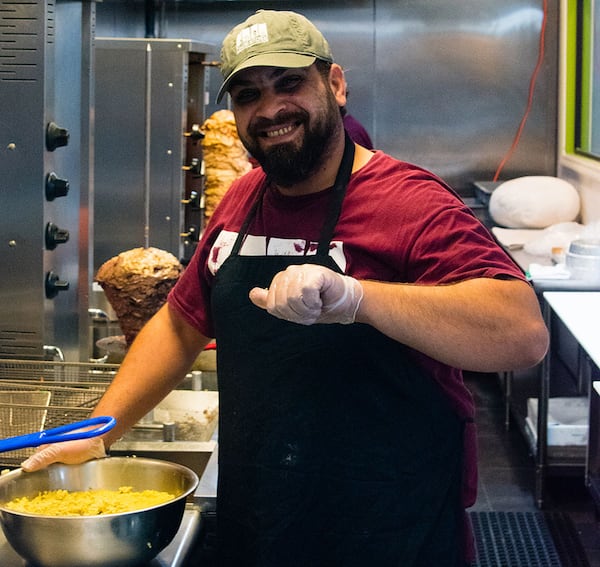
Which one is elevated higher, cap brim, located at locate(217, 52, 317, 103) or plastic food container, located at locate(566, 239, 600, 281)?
cap brim, located at locate(217, 52, 317, 103)

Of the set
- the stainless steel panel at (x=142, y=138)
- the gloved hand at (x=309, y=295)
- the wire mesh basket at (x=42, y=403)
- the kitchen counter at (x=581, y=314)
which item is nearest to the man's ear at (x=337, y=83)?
the gloved hand at (x=309, y=295)

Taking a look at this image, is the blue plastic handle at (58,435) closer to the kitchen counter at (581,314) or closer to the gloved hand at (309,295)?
the gloved hand at (309,295)

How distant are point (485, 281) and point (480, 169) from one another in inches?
233

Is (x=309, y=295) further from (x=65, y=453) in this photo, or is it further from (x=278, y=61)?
(x=65, y=453)

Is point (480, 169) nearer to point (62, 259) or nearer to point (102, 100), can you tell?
point (102, 100)

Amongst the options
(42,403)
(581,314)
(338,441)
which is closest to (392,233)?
(338,441)

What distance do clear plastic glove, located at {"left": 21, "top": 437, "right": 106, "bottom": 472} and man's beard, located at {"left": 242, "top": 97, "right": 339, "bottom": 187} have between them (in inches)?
23.1

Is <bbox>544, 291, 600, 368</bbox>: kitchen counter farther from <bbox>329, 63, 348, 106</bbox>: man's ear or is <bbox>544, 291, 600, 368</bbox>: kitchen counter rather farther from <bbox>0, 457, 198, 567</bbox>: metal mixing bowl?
<bbox>0, 457, 198, 567</bbox>: metal mixing bowl

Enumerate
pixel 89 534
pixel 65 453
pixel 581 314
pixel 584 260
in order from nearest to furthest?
pixel 89 534, pixel 65 453, pixel 581 314, pixel 584 260

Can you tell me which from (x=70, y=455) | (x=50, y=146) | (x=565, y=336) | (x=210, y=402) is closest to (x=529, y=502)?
(x=565, y=336)

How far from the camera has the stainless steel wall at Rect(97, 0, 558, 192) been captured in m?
7.16

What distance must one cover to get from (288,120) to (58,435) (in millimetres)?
658

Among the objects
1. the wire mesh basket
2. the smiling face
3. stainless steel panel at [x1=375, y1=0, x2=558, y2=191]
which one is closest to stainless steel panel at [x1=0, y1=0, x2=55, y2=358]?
the wire mesh basket

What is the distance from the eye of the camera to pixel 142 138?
15.8 ft
